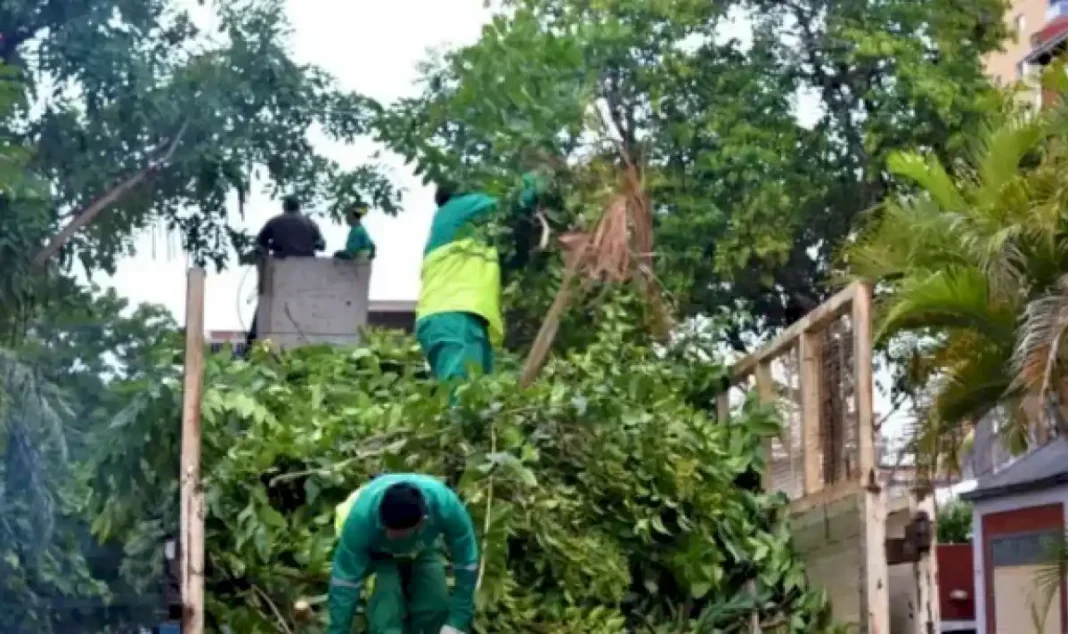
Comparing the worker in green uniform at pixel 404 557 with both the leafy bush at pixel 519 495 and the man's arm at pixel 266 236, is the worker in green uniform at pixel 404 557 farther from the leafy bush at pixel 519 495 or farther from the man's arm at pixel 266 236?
the man's arm at pixel 266 236

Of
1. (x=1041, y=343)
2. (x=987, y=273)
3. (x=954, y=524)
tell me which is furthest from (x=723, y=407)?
(x=954, y=524)

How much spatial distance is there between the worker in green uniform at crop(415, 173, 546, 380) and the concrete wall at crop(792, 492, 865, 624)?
1498mm

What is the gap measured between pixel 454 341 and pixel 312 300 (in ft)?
6.70

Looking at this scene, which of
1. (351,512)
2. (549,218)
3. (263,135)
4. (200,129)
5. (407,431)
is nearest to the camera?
(351,512)

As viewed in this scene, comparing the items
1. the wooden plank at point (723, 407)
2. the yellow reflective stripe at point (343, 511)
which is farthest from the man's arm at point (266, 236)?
the yellow reflective stripe at point (343, 511)

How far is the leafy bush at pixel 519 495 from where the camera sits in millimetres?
5336

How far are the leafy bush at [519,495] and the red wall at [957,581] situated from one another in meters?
13.8

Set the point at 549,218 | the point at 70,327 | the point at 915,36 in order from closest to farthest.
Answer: the point at 549,218 < the point at 70,327 < the point at 915,36

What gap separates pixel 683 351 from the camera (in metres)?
6.75

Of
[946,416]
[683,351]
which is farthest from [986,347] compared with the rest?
[683,351]

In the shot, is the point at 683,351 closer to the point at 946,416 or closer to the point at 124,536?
the point at 124,536

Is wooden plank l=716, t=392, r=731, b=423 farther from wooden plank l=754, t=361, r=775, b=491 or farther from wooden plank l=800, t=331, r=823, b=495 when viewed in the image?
wooden plank l=800, t=331, r=823, b=495

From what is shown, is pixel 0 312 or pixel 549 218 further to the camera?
pixel 0 312

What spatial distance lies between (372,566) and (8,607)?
4007mm
